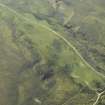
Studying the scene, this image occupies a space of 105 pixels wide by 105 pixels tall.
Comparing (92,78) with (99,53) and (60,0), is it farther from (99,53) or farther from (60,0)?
(60,0)

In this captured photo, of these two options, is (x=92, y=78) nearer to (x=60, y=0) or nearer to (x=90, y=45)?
(x=90, y=45)

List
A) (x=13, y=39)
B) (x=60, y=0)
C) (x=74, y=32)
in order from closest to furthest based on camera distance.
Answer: (x=13, y=39)
(x=74, y=32)
(x=60, y=0)

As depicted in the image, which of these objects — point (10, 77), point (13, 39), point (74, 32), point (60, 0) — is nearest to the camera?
point (10, 77)

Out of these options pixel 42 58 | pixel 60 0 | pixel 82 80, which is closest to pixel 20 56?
pixel 42 58

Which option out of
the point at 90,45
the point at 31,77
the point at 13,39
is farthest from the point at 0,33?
the point at 90,45

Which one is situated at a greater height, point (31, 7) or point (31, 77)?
point (31, 7)

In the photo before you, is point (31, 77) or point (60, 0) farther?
point (60, 0)
